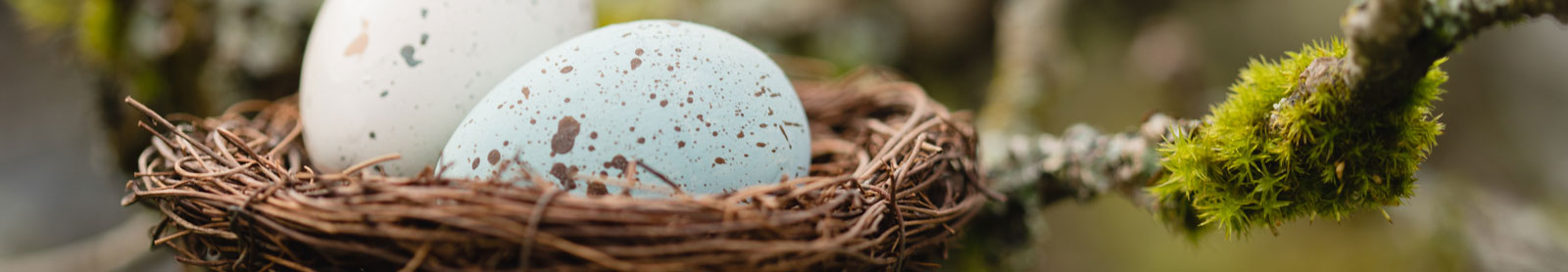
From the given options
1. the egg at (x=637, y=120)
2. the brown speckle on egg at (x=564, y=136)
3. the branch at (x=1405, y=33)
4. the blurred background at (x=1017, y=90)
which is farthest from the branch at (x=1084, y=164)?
the brown speckle on egg at (x=564, y=136)

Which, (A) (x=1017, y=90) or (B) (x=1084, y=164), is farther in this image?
(A) (x=1017, y=90)

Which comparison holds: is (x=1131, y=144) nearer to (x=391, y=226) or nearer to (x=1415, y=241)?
(x=391, y=226)

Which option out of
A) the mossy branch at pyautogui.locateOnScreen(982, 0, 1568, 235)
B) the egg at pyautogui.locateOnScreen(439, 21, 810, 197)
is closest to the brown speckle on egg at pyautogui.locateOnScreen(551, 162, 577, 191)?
the egg at pyautogui.locateOnScreen(439, 21, 810, 197)

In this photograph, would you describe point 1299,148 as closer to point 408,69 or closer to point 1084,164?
point 1084,164

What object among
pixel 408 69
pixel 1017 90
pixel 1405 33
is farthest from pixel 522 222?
pixel 1017 90

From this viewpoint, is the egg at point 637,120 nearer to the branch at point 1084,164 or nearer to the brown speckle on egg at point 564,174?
the brown speckle on egg at point 564,174

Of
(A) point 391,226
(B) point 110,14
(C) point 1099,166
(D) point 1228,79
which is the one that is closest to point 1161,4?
(D) point 1228,79
